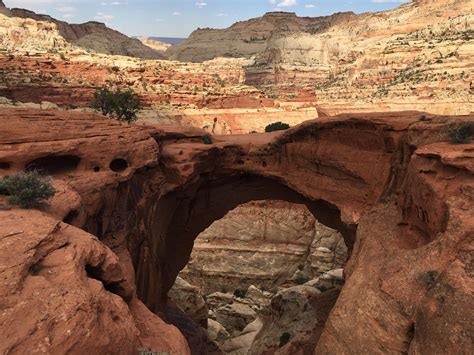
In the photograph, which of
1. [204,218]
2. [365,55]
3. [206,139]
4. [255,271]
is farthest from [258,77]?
[206,139]

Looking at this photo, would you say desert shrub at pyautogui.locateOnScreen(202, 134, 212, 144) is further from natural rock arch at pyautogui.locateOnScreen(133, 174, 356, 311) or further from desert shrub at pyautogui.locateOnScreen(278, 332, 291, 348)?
desert shrub at pyautogui.locateOnScreen(278, 332, 291, 348)

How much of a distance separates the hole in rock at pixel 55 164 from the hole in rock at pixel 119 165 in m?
1.50

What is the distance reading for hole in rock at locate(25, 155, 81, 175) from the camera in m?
12.8

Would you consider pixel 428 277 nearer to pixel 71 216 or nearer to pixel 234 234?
pixel 71 216

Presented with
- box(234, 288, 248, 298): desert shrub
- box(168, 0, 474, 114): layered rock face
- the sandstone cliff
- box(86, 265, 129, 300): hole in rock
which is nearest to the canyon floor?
box(86, 265, 129, 300): hole in rock

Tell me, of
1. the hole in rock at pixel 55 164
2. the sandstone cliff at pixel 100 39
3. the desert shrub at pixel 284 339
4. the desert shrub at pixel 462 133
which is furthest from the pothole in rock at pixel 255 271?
the sandstone cliff at pixel 100 39

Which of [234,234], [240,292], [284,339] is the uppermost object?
[284,339]

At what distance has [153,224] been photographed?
1795 centimetres

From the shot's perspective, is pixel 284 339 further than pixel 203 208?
No

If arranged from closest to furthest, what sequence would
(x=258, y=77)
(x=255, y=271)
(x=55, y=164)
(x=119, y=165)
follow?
(x=55, y=164), (x=119, y=165), (x=255, y=271), (x=258, y=77)

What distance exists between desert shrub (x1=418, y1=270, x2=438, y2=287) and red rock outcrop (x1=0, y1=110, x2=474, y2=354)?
5cm

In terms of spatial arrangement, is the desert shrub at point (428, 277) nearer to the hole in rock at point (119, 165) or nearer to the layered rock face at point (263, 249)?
the hole in rock at point (119, 165)

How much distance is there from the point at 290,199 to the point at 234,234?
18264 mm

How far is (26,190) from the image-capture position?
9.26 meters
